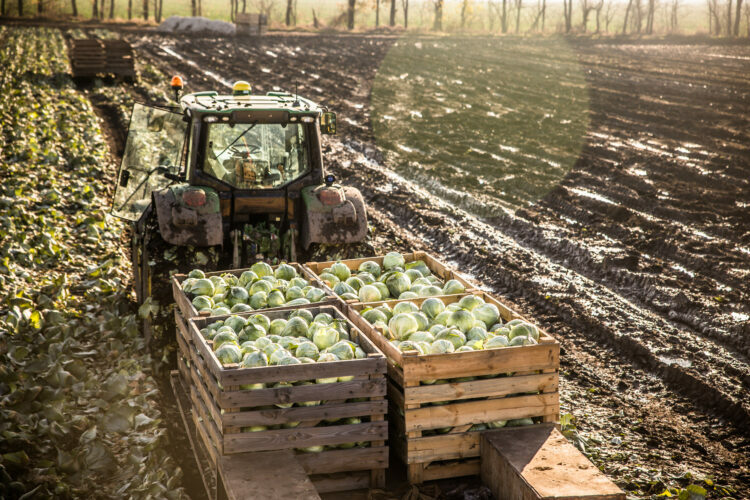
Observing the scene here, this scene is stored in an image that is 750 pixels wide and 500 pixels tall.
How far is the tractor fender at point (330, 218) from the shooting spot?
8352 millimetres

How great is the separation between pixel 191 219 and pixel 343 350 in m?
3.45

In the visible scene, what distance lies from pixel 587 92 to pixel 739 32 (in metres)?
34.7

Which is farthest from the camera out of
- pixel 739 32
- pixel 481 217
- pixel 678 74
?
pixel 739 32

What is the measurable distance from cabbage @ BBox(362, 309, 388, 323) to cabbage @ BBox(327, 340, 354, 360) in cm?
63

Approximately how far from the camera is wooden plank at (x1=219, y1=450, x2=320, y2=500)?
4496mm

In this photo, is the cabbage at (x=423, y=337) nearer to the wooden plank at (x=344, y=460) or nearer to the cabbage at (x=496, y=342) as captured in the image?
the cabbage at (x=496, y=342)

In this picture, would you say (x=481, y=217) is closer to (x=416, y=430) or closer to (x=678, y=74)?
(x=416, y=430)

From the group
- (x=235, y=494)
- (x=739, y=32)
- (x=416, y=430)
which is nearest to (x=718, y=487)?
(x=416, y=430)

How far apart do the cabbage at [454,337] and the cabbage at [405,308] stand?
21.2 inches

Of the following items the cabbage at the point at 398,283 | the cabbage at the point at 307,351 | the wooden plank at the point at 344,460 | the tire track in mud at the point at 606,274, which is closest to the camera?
the wooden plank at the point at 344,460

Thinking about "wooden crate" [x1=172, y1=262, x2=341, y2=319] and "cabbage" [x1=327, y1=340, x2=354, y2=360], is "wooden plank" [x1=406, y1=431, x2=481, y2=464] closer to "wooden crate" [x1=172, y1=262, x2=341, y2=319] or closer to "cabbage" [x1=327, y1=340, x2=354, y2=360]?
"cabbage" [x1=327, y1=340, x2=354, y2=360]

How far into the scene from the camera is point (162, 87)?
26.0m

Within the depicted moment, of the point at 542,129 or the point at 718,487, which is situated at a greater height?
the point at 542,129

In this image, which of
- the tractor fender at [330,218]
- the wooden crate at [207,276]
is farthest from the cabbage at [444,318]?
the tractor fender at [330,218]
